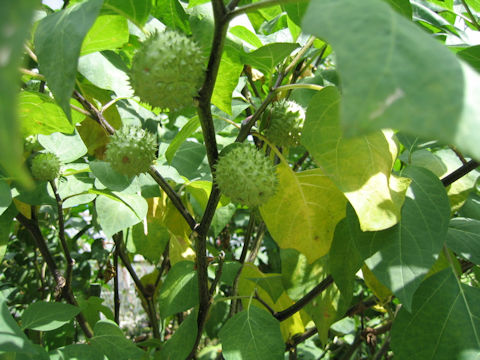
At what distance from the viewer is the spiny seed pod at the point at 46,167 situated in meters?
1.60

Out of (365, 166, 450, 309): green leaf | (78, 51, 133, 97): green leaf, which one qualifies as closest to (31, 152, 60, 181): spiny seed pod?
(78, 51, 133, 97): green leaf

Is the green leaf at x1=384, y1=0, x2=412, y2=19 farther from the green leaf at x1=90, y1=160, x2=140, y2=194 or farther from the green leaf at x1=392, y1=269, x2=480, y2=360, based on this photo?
the green leaf at x1=90, y1=160, x2=140, y2=194

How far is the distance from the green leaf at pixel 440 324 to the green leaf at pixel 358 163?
0.36 metres

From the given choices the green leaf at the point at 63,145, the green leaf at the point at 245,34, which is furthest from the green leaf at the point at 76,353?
the green leaf at the point at 245,34

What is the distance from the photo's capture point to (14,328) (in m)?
1.01

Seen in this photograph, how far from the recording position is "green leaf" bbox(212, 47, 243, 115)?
1.19 metres

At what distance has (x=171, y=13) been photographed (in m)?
1.36

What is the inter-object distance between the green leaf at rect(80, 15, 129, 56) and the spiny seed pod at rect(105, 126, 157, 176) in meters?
0.29

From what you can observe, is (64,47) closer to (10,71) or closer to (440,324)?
(10,71)

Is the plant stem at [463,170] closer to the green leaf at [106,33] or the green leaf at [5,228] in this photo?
the green leaf at [106,33]

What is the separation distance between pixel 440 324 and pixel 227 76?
92 centimetres

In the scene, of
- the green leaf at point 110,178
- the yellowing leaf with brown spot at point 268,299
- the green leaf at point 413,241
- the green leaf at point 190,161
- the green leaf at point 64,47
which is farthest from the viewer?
the green leaf at point 190,161

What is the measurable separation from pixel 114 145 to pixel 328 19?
957 mm

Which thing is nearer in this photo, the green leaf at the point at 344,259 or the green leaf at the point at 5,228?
the green leaf at the point at 344,259
